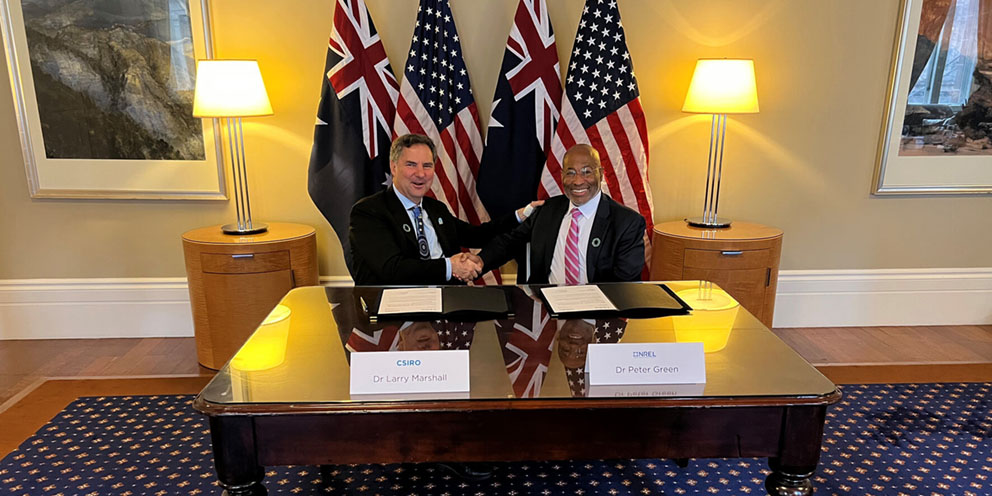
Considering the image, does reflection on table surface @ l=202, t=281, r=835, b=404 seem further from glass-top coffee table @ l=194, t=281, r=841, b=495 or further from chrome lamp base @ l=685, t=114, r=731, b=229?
chrome lamp base @ l=685, t=114, r=731, b=229

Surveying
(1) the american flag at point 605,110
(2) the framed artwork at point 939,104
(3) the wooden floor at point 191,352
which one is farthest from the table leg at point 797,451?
(2) the framed artwork at point 939,104

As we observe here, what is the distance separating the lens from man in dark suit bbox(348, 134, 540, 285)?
2395mm

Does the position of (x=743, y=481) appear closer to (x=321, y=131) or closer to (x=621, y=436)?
(x=621, y=436)

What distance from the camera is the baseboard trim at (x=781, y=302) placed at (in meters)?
3.54

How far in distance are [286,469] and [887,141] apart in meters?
3.54

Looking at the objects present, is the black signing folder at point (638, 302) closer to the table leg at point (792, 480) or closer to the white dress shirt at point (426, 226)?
the table leg at point (792, 480)

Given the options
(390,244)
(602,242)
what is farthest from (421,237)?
(602,242)

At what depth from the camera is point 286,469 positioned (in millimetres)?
2293

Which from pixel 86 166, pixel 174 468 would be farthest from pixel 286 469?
pixel 86 166

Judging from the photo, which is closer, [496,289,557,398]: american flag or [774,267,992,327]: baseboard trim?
[496,289,557,398]: american flag

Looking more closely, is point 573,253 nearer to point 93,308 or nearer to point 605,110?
point 605,110

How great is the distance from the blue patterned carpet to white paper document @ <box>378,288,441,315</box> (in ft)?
2.29

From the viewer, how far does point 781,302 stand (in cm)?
374

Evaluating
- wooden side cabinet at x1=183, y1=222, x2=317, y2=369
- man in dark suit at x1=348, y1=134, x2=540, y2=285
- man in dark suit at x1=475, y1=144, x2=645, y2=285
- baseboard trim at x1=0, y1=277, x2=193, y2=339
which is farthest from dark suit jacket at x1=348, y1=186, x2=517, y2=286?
baseboard trim at x1=0, y1=277, x2=193, y2=339
